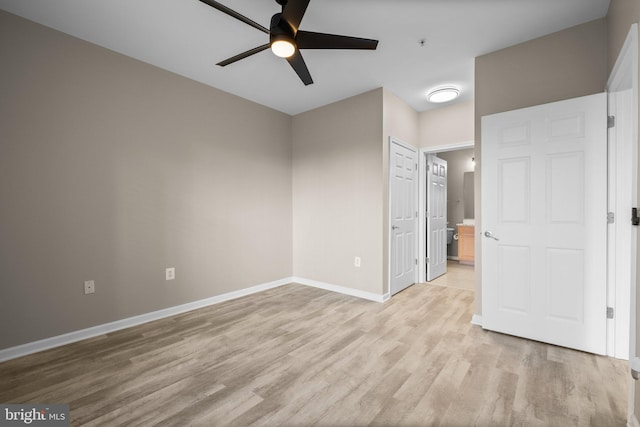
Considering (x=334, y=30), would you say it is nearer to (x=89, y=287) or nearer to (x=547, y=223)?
(x=547, y=223)

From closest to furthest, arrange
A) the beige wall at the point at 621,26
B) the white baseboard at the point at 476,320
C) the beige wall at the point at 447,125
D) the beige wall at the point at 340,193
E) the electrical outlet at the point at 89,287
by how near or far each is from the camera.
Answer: the beige wall at the point at 621,26, the electrical outlet at the point at 89,287, the white baseboard at the point at 476,320, the beige wall at the point at 340,193, the beige wall at the point at 447,125

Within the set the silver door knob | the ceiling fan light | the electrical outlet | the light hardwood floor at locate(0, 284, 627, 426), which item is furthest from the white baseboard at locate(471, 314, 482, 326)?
the electrical outlet

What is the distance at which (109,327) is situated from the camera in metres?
2.63

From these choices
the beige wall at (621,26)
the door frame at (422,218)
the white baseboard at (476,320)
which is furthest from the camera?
the door frame at (422,218)

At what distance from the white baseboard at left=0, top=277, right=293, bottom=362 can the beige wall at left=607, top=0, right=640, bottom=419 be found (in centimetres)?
356

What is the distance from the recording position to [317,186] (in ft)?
13.8

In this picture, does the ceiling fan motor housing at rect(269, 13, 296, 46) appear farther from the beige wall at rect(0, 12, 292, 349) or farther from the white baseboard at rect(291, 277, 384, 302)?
the white baseboard at rect(291, 277, 384, 302)

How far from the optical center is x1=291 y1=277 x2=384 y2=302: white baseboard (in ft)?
11.5

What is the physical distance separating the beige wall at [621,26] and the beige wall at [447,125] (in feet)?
5.68

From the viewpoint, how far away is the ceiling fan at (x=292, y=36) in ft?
5.38

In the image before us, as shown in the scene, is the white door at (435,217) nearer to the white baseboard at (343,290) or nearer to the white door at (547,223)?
the white baseboard at (343,290)

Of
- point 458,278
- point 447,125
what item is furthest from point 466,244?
point 447,125

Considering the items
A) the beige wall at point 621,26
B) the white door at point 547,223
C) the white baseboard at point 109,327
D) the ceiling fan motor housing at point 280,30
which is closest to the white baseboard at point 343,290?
the white baseboard at point 109,327

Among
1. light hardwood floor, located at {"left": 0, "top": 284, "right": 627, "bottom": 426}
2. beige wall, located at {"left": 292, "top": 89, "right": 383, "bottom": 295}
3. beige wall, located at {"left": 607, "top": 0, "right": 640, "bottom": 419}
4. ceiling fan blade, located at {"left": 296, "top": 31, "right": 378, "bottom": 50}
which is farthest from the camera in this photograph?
beige wall, located at {"left": 292, "top": 89, "right": 383, "bottom": 295}
